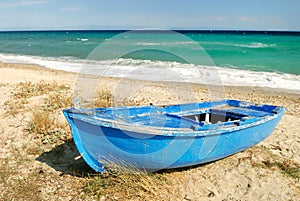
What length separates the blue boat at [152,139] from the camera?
13.5 ft

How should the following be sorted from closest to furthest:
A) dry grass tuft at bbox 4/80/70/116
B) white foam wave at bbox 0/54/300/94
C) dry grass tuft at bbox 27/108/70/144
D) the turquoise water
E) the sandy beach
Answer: the sandy beach → dry grass tuft at bbox 27/108/70/144 → dry grass tuft at bbox 4/80/70/116 → white foam wave at bbox 0/54/300/94 → the turquoise water

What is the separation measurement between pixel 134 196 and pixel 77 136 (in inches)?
48.7

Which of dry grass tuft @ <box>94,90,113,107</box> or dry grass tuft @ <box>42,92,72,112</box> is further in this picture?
dry grass tuft @ <box>42,92,72,112</box>

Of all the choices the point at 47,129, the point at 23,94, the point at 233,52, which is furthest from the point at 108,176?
the point at 233,52

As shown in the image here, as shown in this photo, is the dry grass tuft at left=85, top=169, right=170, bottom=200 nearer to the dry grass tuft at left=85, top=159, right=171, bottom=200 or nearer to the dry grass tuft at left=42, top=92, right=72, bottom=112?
the dry grass tuft at left=85, top=159, right=171, bottom=200

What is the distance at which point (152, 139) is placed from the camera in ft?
13.6

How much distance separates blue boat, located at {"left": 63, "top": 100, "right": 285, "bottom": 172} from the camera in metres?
4.12

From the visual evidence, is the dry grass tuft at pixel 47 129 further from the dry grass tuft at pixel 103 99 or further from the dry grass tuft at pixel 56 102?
the dry grass tuft at pixel 103 99

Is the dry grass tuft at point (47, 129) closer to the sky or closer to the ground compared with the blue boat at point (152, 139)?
closer to the ground

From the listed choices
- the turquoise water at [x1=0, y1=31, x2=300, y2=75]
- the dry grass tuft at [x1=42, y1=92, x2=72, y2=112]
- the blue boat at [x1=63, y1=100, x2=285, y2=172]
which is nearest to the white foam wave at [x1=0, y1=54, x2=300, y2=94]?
the turquoise water at [x1=0, y1=31, x2=300, y2=75]

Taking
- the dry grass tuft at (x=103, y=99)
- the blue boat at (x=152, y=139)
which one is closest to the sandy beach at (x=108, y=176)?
the blue boat at (x=152, y=139)

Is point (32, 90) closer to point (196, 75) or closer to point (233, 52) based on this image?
point (196, 75)

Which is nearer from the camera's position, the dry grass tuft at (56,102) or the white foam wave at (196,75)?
the dry grass tuft at (56,102)

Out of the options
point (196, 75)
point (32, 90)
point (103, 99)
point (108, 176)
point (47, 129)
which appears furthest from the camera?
point (196, 75)
